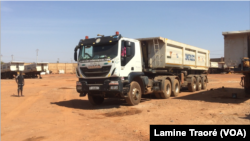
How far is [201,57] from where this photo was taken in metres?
18.5

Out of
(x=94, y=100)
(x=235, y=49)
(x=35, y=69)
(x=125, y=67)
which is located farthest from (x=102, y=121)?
(x=35, y=69)

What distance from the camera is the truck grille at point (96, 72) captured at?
31.7 ft

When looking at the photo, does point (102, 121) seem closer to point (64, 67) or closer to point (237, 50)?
point (237, 50)

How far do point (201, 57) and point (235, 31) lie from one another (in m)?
8.54

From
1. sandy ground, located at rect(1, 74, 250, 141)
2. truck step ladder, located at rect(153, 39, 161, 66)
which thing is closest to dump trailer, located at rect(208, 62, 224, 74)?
truck step ladder, located at rect(153, 39, 161, 66)

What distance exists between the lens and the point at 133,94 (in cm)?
1047

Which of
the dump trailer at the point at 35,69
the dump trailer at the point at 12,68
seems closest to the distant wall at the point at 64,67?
the dump trailer at the point at 12,68

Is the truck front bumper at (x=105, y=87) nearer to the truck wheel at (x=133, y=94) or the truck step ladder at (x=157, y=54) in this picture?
the truck wheel at (x=133, y=94)

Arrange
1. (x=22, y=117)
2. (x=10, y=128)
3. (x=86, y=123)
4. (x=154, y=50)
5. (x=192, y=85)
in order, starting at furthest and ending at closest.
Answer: (x=192, y=85)
(x=154, y=50)
(x=22, y=117)
(x=86, y=123)
(x=10, y=128)

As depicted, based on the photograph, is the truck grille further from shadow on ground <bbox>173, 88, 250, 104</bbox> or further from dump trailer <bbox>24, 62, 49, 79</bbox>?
dump trailer <bbox>24, 62, 49, 79</bbox>

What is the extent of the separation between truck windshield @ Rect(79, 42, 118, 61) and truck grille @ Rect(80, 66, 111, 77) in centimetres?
49

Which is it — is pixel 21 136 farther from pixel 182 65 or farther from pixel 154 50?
pixel 182 65

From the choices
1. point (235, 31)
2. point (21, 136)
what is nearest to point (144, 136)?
point (21, 136)

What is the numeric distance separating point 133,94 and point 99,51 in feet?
8.16
